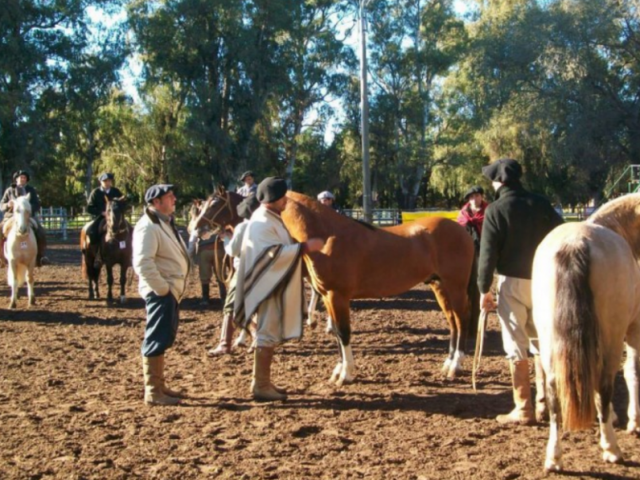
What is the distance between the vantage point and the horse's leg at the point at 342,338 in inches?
259

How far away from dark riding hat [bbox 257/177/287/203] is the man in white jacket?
0.86m

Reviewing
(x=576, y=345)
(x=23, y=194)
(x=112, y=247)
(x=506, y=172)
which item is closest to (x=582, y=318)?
(x=576, y=345)

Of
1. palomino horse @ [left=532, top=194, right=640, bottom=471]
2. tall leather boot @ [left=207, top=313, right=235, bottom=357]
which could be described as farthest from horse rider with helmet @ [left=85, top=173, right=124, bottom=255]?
palomino horse @ [left=532, top=194, right=640, bottom=471]

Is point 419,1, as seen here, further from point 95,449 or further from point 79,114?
point 95,449

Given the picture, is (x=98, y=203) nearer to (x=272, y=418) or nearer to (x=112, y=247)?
(x=112, y=247)

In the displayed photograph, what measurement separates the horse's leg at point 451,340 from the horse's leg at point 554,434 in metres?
2.58

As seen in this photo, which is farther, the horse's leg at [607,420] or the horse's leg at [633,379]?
the horse's leg at [633,379]

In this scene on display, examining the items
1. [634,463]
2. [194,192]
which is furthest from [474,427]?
[194,192]

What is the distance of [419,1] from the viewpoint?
41938 mm

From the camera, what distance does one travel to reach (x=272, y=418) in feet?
17.8

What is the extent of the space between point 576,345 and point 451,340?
10.7 feet

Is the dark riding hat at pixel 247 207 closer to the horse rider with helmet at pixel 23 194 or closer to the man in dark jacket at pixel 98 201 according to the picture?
the man in dark jacket at pixel 98 201

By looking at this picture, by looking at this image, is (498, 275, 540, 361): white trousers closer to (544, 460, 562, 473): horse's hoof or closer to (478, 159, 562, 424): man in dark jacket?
(478, 159, 562, 424): man in dark jacket

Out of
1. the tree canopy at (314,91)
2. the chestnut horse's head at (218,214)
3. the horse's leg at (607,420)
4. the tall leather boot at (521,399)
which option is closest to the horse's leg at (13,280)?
the chestnut horse's head at (218,214)
